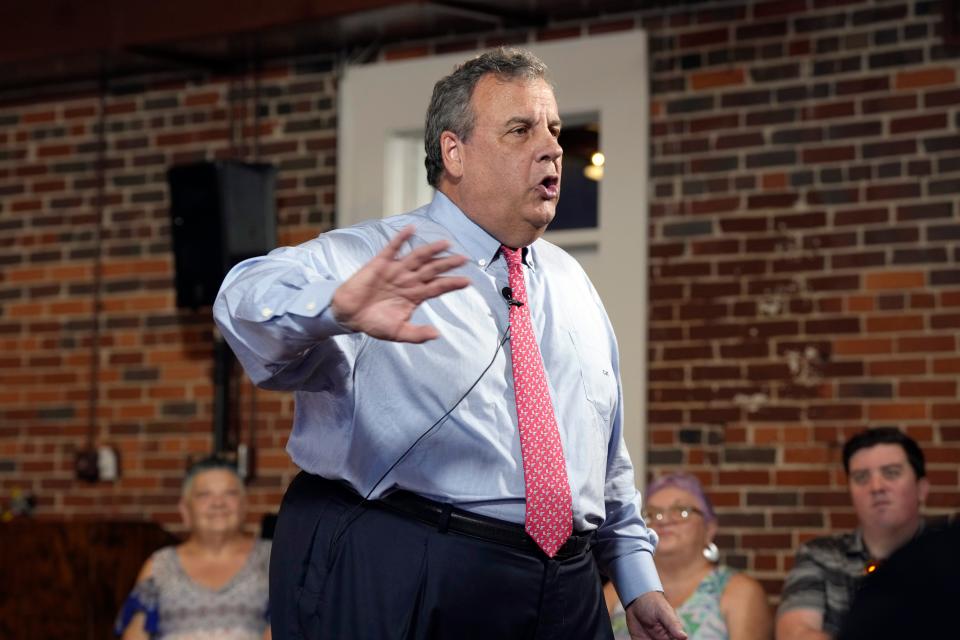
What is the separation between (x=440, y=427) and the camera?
2145 millimetres

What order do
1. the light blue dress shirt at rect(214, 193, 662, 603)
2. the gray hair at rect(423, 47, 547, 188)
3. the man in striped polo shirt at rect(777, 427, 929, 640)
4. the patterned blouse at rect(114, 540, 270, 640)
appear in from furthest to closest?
the patterned blouse at rect(114, 540, 270, 640)
the man in striped polo shirt at rect(777, 427, 929, 640)
the gray hair at rect(423, 47, 547, 188)
the light blue dress shirt at rect(214, 193, 662, 603)

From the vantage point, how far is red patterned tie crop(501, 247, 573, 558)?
2160mm

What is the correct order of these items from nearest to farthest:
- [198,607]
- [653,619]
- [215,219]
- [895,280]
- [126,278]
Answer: [653,619] < [895,280] < [198,607] < [215,219] < [126,278]

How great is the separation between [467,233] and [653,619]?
2.42 ft

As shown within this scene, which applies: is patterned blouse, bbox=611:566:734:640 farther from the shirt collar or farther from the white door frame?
the shirt collar

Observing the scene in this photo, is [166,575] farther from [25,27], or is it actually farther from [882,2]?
[882,2]

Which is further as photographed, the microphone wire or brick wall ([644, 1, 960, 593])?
brick wall ([644, 1, 960, 593])

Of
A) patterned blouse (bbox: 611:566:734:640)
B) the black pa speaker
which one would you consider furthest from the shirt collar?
the black pa speaker

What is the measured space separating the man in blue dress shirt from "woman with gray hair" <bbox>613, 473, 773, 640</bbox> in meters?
1.88

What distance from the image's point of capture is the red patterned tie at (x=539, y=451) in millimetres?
2160

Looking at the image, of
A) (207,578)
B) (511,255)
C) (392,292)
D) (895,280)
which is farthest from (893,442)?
(392,292)

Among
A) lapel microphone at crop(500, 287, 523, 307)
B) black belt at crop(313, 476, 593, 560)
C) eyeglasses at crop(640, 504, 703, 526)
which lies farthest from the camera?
eyeglasses at crop(640, 504, 703, 526)

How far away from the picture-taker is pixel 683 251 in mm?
5168

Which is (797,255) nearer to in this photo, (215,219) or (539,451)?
(215,219)
